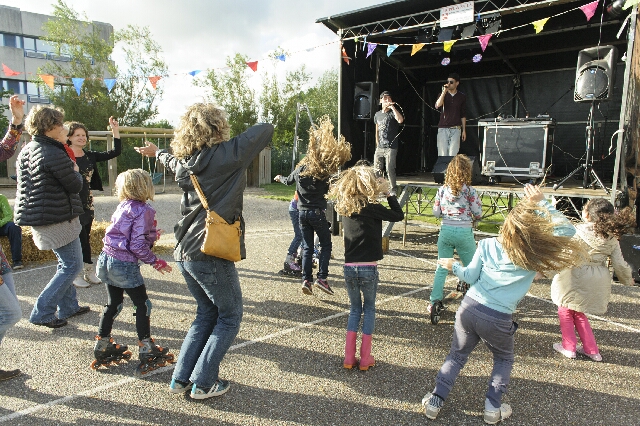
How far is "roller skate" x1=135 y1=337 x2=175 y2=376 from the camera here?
3.04m

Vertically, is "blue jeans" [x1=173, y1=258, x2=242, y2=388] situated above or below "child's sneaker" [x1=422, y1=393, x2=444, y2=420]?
above

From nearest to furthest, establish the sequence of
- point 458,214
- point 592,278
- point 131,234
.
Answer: point 131,234, point 592,278, point 458,214

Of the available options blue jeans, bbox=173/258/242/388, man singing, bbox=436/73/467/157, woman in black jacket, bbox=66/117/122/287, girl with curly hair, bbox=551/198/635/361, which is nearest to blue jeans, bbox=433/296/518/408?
girl with curly hair, bbox=551/198/635/361

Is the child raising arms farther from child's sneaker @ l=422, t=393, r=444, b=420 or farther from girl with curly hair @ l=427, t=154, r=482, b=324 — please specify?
girl with curly hair @ l=427, t=154, r=482, b=324

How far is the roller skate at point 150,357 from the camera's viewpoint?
3039 mm

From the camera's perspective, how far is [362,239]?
3.11m

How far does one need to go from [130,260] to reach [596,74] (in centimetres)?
687

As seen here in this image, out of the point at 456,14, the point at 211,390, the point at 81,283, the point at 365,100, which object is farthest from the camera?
the point at 365,100

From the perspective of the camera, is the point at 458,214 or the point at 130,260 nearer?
the point at 130,260

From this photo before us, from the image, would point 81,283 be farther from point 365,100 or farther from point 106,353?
point 365,100

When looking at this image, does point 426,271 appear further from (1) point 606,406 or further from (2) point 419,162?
(2) point 419,162

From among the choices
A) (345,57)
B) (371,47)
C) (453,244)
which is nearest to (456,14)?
(371,47)

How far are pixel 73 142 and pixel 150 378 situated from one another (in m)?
2.70

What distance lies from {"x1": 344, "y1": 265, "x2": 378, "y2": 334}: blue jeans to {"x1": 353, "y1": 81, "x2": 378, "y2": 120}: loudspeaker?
19.2ft
